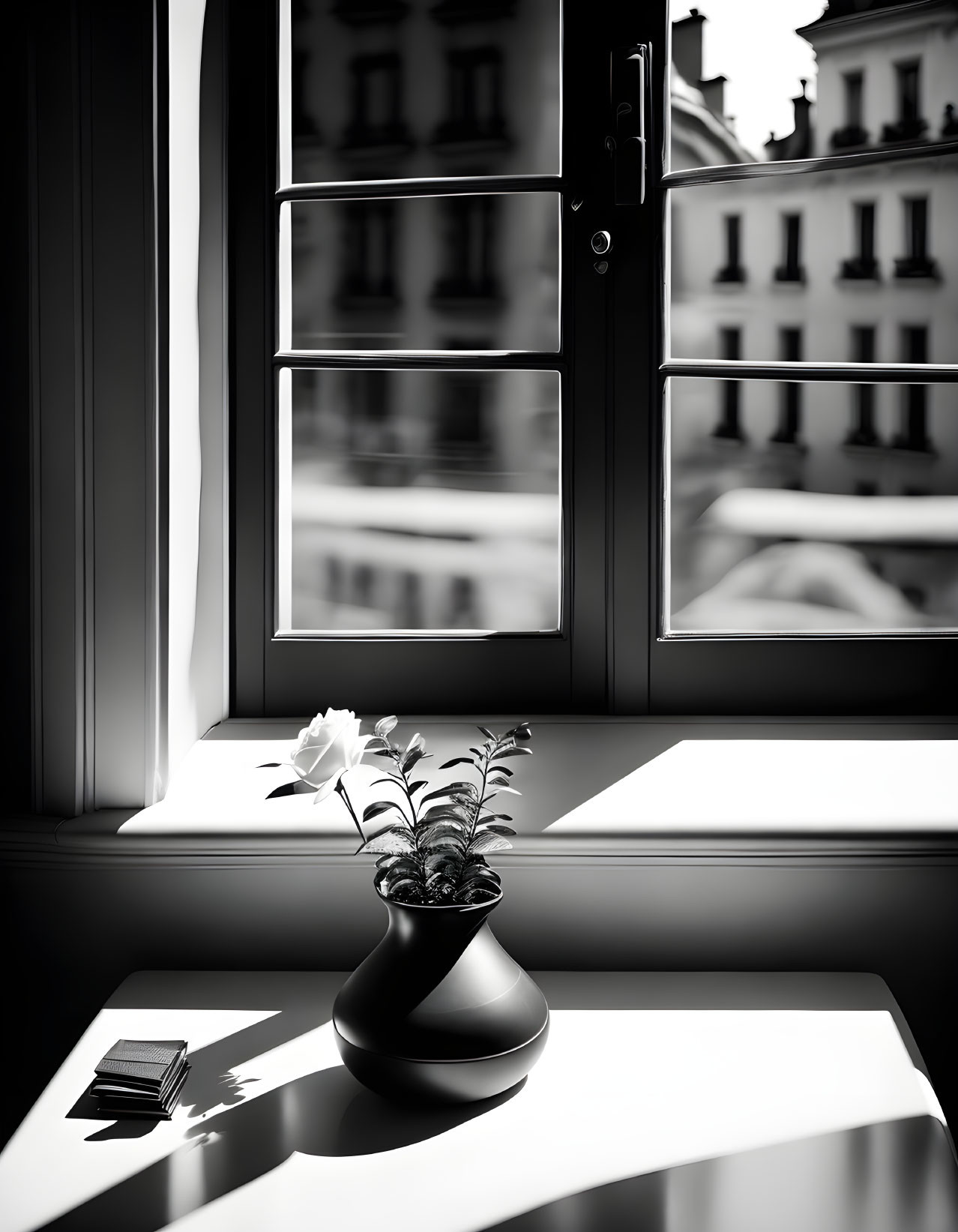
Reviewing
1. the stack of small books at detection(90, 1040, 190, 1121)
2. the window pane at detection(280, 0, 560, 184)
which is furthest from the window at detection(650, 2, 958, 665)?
the stack of small books at detection(90, 1040, 190, 1121)

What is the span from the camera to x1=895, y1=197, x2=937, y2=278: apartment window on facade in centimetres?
139

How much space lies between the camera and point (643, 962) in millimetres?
1027

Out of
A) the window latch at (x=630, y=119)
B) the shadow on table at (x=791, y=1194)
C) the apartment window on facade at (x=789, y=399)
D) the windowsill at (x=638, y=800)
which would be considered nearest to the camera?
the shadow on table at (x=791, y=1194)

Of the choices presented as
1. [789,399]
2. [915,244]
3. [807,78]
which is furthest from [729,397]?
[807,78]

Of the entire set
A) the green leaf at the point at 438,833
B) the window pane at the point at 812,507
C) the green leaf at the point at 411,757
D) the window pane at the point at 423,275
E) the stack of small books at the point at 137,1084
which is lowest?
the stack of small books at the point at 137,1084

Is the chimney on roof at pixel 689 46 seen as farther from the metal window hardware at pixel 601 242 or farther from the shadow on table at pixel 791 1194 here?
the shadow on table at pixel 791 1194

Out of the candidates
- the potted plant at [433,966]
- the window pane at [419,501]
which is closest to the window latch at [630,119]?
the window pane at [419,501]

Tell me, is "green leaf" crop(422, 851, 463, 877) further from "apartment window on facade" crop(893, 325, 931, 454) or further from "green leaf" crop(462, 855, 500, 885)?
"apartment window on facade" crop(893, 325, 931, 454)

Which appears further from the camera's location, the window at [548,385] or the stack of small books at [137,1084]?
the window at [548,385]

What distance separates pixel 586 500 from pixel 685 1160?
878 millimetres

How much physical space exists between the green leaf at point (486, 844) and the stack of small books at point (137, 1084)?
30cm

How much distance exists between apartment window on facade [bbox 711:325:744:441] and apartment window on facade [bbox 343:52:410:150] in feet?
1.80

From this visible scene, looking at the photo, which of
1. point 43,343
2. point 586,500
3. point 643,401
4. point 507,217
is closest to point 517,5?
point 507,217

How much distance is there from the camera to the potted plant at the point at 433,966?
0.76 meters
